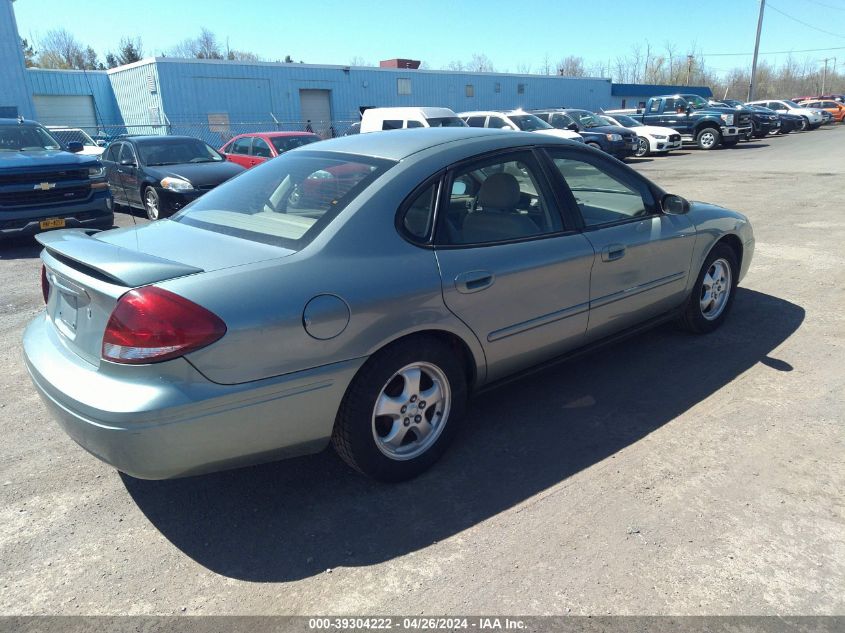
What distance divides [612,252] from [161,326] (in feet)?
8.47

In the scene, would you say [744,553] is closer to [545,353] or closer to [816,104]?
[545,353]

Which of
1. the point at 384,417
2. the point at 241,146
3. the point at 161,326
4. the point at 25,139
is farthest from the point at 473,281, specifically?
the point at 241,146

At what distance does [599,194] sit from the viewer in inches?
163

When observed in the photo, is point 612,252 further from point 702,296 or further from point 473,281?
point 702,296

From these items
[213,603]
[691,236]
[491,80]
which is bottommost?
[213,603]

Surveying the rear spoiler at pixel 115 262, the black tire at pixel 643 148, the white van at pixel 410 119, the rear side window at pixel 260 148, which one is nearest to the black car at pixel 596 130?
the black tire at pixel 643 148

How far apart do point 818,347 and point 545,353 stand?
244 centimetres

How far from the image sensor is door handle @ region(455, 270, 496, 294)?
3.02 meters

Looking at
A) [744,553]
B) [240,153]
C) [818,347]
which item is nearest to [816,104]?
[240,153]

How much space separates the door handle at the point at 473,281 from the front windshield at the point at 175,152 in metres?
9.49

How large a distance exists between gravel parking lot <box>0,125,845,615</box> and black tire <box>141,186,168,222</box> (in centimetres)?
667

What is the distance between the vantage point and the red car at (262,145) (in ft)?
41.6

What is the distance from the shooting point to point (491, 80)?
36.9 metres

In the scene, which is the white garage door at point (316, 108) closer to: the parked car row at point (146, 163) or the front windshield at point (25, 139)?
the parked car row at point (146, 163)
